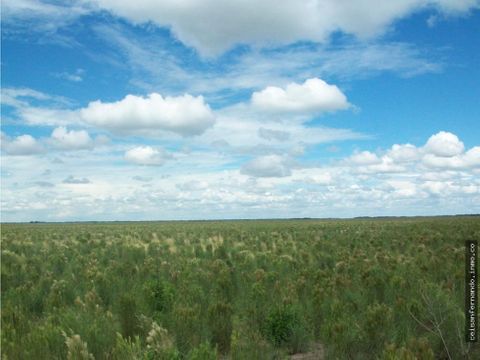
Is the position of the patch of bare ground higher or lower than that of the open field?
lower

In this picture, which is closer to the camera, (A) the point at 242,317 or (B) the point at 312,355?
(B) the point at 312,355

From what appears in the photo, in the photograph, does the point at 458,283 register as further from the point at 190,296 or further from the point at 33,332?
the point at 33,332

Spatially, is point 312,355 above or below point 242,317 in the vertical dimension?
below

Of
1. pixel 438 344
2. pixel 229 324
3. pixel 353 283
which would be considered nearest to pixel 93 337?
pixel 229 324

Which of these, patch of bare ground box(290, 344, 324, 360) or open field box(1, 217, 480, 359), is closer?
open field box(1, 217, 480, 359)

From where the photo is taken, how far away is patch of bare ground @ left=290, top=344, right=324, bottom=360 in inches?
242

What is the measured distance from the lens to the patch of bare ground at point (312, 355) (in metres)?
6.14

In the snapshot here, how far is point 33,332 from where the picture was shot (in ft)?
19.3

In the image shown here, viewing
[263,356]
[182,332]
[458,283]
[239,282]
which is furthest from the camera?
[239,282]

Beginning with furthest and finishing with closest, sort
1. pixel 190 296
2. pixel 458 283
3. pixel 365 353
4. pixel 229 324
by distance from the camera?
pixel 458 283
pixel 190 296
pixel 229 324
pixel 365 353

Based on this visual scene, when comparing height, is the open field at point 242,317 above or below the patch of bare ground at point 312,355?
above

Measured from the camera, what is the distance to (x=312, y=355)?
20.5ft

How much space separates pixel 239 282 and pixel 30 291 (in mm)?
4726

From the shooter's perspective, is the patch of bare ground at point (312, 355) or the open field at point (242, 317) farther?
the patch of bare ground at point (312, 355)
